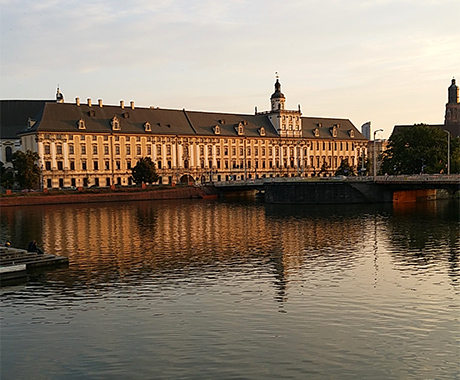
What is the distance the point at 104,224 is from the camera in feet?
225

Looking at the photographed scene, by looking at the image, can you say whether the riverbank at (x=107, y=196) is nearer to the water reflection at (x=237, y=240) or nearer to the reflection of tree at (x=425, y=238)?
the water reflection at (x=237, y=240)

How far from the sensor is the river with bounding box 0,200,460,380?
2009cm

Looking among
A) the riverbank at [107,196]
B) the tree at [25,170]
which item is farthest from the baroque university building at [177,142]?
the riverbank at [107,196]

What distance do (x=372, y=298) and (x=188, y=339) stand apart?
35.0ft

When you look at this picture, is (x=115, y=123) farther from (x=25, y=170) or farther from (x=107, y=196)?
(x=25, y=170)

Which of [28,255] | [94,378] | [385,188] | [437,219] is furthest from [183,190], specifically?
[94,378]

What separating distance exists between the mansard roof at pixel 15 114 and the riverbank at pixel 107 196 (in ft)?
135

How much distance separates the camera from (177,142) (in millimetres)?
150125

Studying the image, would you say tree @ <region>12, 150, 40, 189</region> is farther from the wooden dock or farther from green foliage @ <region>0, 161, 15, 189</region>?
the wooden dock

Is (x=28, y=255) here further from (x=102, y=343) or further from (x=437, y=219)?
(x=437, y=219)

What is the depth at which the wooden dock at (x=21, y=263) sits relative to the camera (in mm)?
34875

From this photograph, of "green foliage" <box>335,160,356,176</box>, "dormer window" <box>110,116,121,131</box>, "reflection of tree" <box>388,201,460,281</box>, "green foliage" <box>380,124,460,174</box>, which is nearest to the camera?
"reflection of tree" <box>388,201,460,281</box>

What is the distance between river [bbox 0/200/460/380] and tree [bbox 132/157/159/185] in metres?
75.8

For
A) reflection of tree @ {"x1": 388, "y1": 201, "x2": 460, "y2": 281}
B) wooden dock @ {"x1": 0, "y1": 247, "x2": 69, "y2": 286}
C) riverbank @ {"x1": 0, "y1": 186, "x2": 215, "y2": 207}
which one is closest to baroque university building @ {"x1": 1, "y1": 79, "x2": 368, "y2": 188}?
riverbank @ {"x1": 0, "y1": 186, "x2": 215, "y2": 207}
